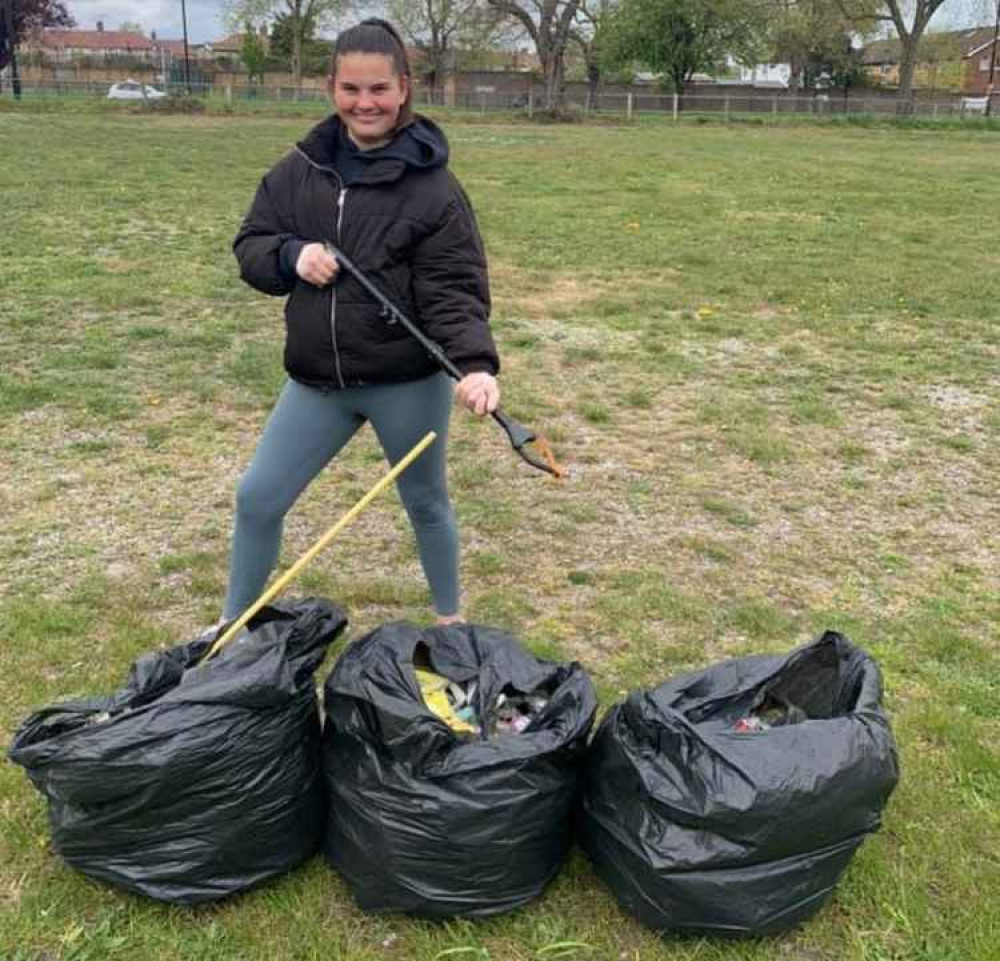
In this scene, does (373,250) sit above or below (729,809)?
above

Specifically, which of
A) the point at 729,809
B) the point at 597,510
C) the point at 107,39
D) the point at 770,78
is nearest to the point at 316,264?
the point at 729,809

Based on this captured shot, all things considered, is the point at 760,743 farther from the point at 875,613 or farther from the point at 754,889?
the point at 875,613

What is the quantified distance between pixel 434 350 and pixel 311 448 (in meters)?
0.49

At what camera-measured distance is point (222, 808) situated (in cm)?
221

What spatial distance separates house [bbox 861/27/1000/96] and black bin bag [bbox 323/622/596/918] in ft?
196

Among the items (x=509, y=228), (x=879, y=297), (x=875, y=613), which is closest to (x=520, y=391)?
(x=875, y=613)

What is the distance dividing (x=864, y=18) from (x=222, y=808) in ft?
169

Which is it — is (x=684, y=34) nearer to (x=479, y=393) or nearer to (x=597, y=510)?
(x=597, y=510)

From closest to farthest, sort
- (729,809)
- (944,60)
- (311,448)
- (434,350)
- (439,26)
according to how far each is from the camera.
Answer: (729,809)
(434,350)
(311,448)
(439,26)
(944,60)

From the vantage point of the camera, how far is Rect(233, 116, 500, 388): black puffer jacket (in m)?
2.60

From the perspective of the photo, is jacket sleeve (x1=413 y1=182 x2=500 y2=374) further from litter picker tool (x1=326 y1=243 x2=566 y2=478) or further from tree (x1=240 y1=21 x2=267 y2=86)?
tree (x1=240 y1=21 x2=267 y2=86)

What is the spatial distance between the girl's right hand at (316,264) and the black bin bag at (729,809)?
4.00 ft

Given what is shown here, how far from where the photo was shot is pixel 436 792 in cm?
214

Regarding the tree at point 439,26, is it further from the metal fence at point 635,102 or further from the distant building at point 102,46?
the distant building at point 102,46
